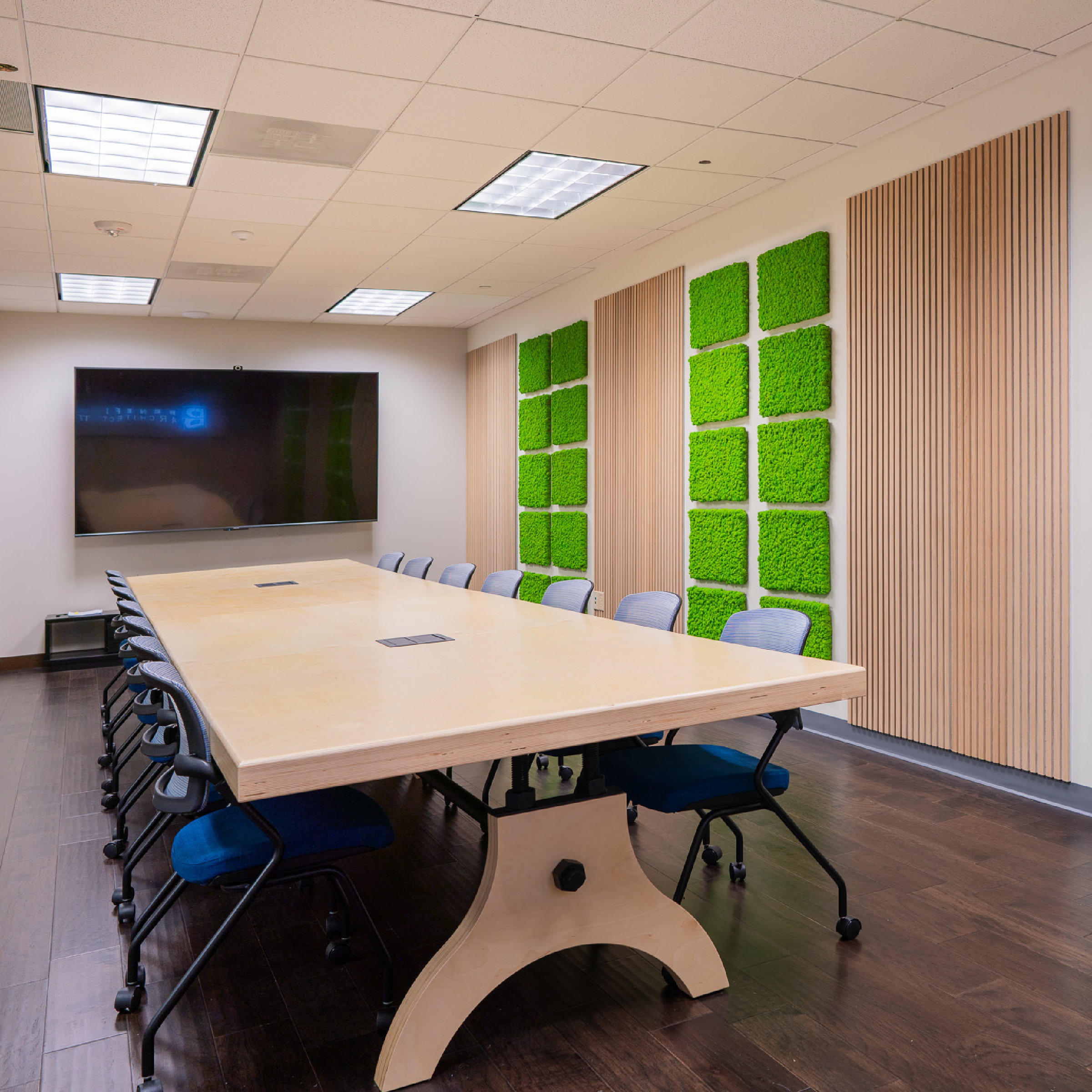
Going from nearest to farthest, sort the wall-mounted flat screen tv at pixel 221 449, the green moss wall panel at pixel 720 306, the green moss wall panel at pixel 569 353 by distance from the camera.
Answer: the green moss wall panel at pixel 720 306
the green moss wall panel at pixel 569 353
the wall-mounted flat screen tv at pixel 221 449

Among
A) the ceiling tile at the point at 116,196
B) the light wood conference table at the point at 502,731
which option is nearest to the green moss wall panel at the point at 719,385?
the light wood conference table at the point at 502,731

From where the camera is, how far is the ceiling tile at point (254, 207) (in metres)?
4.88

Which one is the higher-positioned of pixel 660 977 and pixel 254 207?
pixel 254 207

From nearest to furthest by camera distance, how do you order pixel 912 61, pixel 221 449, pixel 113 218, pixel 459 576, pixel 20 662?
pixel 912 61
pixel 113 218
pixel 459 576
pixel 20 662
pixel 221 449

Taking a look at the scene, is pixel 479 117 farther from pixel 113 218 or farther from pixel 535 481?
pixel 535 481

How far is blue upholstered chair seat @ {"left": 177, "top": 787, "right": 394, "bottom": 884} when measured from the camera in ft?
6.74

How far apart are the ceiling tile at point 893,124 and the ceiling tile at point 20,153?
12.3 feet

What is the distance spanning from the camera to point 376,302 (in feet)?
25.6

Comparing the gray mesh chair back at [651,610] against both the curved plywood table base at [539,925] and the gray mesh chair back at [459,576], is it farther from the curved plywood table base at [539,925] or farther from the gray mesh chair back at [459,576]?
the gray mesh chair back at [459,576]

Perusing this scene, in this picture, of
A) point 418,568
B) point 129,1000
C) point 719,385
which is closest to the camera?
point 129,1000

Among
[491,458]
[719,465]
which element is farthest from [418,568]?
[491,458]

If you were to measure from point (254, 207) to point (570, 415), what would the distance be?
2928 mm

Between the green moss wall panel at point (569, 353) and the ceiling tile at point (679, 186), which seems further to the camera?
the green moss wall panel at point (569, 353)

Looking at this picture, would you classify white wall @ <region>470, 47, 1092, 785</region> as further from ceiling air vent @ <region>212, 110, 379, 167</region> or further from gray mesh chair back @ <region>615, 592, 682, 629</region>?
ceiling air vent @ <region>212, 110, 379, 167</region>
